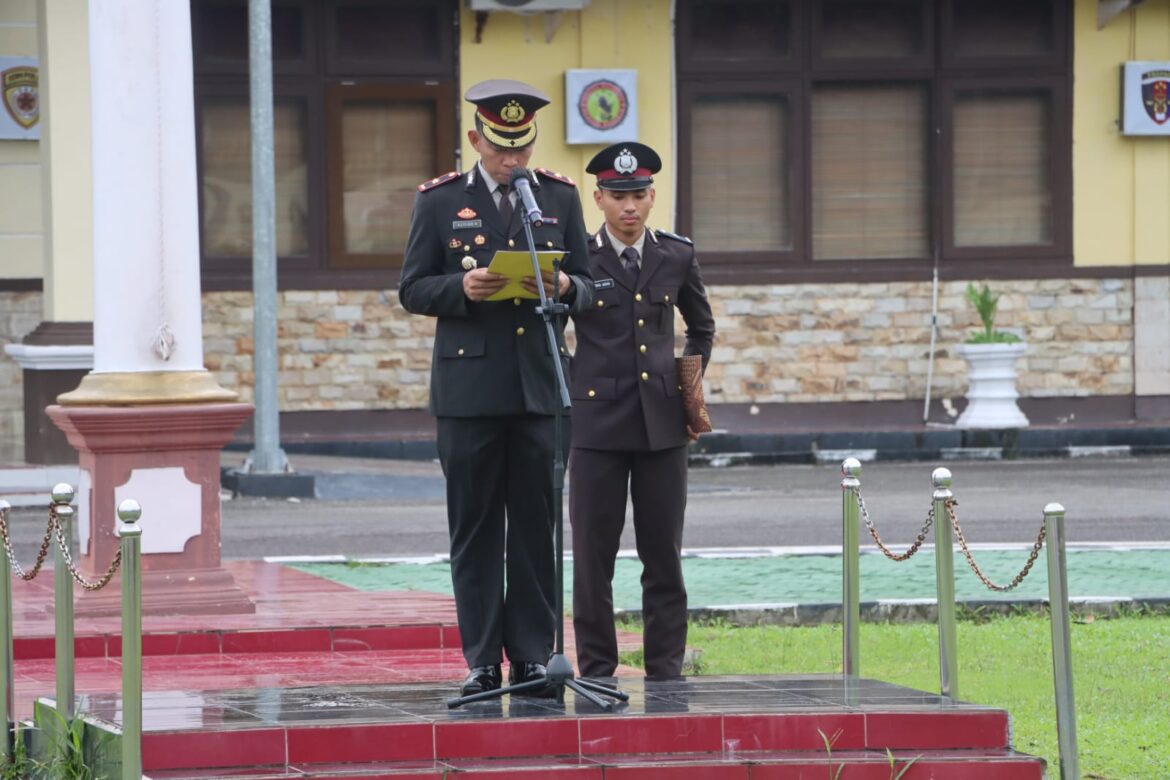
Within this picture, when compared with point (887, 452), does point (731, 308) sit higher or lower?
higher

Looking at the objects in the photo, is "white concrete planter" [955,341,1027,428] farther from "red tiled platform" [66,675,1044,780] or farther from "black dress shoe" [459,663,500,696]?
"black dress shoe" [459,663,500,696]

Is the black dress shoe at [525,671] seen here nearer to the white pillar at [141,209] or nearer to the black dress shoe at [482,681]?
the black dress shoe at [482,681]

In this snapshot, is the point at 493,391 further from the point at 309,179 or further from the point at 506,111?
the point at 309,179

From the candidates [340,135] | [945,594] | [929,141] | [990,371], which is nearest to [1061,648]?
[945,594]

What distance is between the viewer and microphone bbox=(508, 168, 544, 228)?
669cm

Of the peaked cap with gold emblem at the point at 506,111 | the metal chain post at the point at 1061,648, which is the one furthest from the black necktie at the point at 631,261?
the metal chain post at the point at 1061,648

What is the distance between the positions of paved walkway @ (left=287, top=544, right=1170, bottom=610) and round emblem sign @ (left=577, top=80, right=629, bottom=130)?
8172 millimetres

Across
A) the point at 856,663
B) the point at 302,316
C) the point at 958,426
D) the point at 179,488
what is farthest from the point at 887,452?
the point at 856,663

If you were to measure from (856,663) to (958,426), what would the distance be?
1348 cm

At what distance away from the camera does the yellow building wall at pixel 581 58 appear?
2053cm

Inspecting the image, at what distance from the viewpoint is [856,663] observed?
7.57 m

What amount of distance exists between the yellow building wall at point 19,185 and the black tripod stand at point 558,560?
13.2 m

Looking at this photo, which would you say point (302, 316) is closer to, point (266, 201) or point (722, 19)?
point (266, 201)

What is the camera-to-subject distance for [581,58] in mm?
20719
